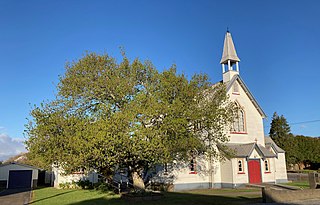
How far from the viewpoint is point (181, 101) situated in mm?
18078

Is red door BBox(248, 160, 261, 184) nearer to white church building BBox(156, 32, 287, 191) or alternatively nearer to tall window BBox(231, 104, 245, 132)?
white church building BBox(156, 32, 287, 191)

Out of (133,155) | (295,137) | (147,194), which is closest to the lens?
(133,155)

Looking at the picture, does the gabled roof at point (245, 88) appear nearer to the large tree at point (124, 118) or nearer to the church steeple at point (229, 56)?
the church steeple at point (229, 56)

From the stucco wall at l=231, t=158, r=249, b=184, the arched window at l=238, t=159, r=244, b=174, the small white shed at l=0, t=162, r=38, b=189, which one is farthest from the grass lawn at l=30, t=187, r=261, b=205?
the small white shed at l=0, t=162, r=38, b=189

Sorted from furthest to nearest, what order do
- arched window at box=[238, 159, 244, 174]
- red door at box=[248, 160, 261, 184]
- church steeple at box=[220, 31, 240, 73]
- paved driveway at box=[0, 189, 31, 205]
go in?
church steeple at box=[220, 31, 240, 73], red door at box=[248, 160, 261, 184], arched window at box=[238, 159, 244, 174], paved driveway at box=[0, 189, 31, 205]

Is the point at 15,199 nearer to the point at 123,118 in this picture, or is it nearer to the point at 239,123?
the point at 123,118

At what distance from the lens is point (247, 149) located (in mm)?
29047

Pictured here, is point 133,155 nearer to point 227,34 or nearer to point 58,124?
point 58,124

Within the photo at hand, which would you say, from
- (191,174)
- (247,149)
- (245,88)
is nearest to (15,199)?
(191,174)

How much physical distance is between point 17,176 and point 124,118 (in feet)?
100

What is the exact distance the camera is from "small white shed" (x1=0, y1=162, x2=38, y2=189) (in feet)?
125

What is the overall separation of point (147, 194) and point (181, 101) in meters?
6.74

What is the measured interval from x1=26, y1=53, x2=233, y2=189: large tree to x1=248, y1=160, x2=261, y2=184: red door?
10.4 m

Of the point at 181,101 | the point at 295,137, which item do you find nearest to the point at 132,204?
the point at 181,101
